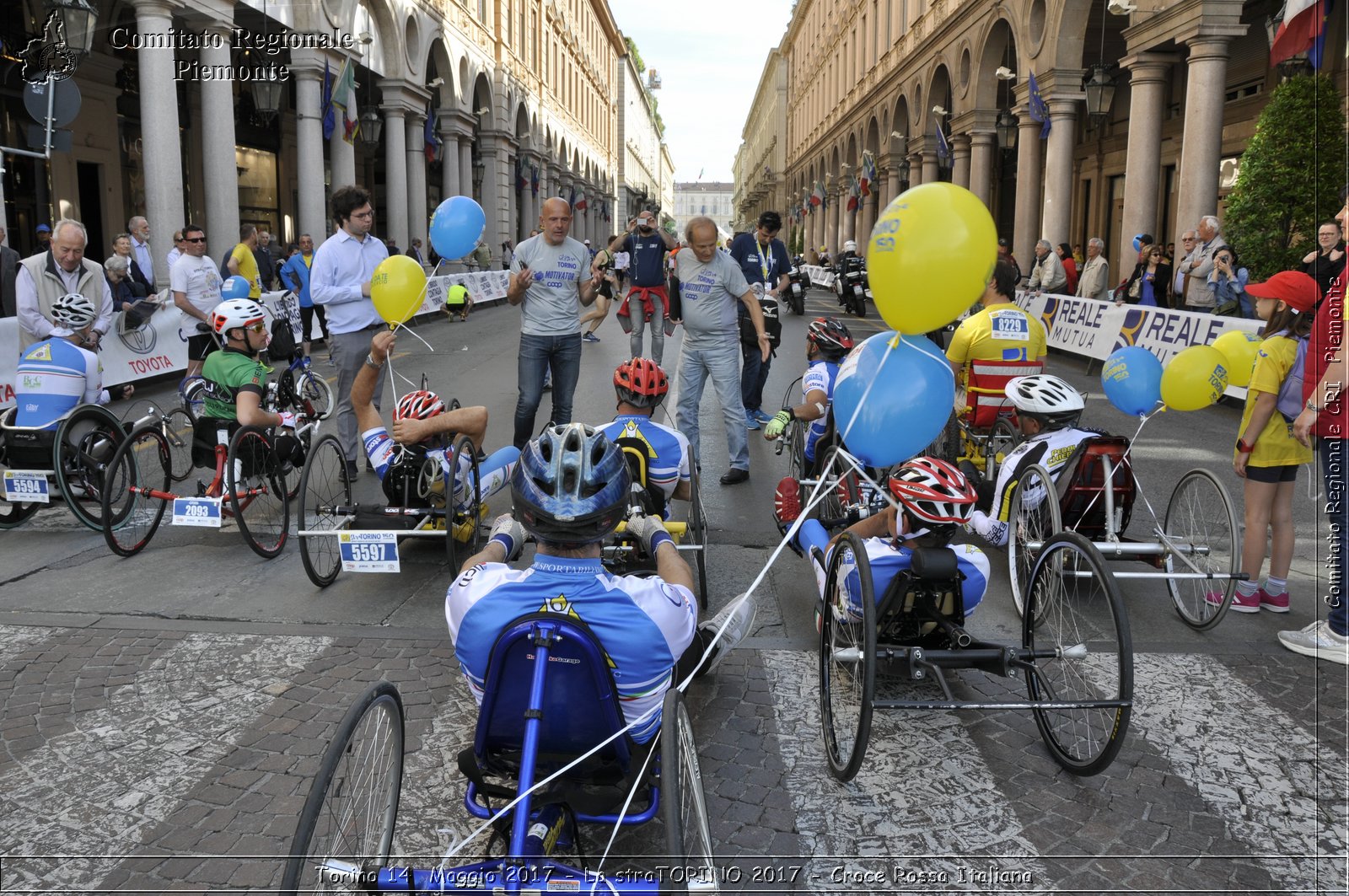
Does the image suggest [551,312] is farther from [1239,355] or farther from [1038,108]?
[1038,108]

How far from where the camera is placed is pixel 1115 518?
18.1 feet

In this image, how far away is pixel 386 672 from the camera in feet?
14.9

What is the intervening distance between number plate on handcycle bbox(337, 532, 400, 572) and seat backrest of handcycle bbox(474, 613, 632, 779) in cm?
270

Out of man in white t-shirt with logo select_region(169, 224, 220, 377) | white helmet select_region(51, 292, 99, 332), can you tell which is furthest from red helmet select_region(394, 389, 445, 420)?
man in white t-shirt with logo select_region(169, 224, 220, 377)

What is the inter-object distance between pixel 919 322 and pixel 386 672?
8.85ft

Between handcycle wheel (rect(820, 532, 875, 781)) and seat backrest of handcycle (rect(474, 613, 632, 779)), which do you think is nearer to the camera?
seat backrest of handcycle (rect(474, 613, 632, 779))

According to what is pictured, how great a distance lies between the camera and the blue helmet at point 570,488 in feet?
8.72

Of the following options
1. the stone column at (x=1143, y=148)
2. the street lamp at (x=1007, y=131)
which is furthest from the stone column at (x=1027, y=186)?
the stone column at (x=1143, y=148)

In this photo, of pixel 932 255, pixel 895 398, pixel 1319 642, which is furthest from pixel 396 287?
pixel 1319 642

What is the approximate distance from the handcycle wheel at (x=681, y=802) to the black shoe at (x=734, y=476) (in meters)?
5.42

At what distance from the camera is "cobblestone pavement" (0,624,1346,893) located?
3117 millimetres

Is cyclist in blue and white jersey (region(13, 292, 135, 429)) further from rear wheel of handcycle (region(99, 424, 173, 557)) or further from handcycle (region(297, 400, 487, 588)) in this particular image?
handcycle (region(297, 400, 487, 588))

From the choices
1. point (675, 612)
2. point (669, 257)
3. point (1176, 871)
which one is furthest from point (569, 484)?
point (669, 257)

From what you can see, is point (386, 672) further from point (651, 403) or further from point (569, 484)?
point (569, 484)
